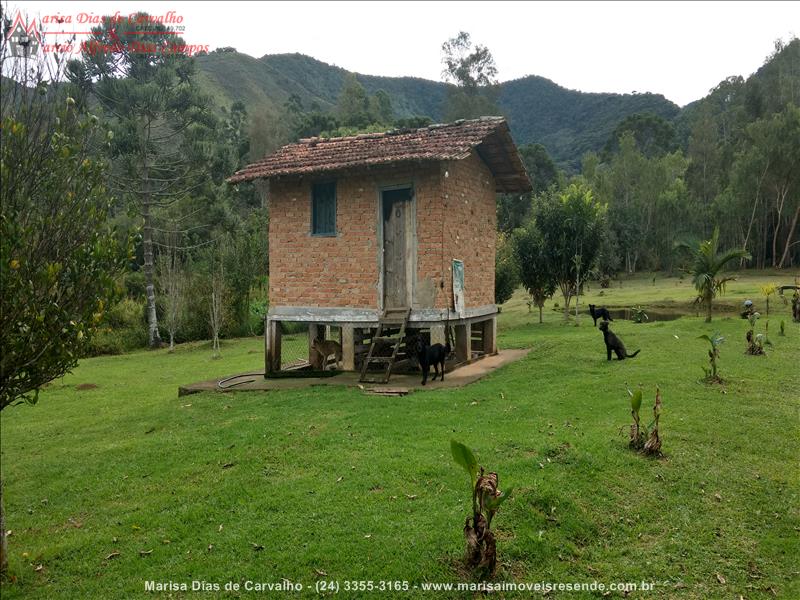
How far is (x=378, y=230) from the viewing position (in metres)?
13.2

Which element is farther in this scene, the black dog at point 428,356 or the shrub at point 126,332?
the shrub at point 126,332

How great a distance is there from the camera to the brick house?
12.9 metres

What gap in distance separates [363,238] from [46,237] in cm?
853

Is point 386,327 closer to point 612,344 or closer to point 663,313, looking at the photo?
point 612,344

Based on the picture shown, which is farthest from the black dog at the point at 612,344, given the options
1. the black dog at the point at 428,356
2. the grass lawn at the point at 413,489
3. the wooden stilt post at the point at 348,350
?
the wooden stilt post at the point at 348,350

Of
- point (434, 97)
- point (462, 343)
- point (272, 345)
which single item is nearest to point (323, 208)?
point (272, 345)

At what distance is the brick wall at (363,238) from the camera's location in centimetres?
1285

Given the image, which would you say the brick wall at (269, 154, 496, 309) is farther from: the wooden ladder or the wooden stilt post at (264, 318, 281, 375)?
the wooden stilt post at (264, 318, 281, 375)

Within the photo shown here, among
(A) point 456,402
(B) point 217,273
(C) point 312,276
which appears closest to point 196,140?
(B) point 217,273

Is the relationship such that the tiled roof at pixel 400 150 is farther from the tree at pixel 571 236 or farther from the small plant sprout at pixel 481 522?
the small plant sprout at pixel 481 522

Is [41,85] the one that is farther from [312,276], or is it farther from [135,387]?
[135,387]

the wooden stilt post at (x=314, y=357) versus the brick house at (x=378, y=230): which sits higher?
the brick house at (x=378, y=230)

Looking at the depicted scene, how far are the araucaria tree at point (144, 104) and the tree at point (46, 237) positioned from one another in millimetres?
22529

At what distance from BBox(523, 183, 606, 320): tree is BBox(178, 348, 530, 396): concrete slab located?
10.0 meters
